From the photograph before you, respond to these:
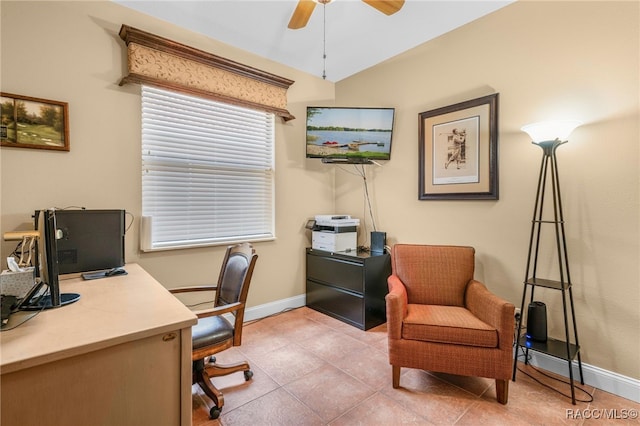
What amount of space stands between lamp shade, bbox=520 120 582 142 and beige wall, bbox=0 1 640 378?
0.91ft

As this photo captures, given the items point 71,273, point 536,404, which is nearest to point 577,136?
point 536,404

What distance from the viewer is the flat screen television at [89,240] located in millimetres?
1789

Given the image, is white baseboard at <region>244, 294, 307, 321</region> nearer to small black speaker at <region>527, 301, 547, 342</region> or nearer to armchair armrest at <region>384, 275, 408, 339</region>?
armchair armrest at <region>384, 275, 408, 339</region>

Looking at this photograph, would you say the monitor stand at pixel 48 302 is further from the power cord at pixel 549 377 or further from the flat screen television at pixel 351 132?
the power cord at pixel 549 377

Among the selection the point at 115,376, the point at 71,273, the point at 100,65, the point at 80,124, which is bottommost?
the point at 115,376

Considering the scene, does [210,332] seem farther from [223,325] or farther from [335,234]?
[335,234]

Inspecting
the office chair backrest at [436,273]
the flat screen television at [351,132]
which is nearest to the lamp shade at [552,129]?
the office chair backrest at [436,273]

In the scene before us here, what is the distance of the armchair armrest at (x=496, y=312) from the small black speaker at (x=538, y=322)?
0.34 metres

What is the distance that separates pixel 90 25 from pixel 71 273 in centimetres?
181

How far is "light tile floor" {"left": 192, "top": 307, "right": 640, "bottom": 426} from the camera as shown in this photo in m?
1.68

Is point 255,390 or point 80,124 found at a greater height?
point 80,124

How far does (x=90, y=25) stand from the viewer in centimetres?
218

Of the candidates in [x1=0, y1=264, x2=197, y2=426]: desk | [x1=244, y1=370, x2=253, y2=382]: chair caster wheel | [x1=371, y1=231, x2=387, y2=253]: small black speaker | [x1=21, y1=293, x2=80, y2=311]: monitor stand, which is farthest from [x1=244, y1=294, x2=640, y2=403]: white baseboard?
[x1=21, y1=293, x2=80, y2=311]: monitor stand

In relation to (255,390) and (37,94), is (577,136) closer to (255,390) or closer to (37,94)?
(255,390)
